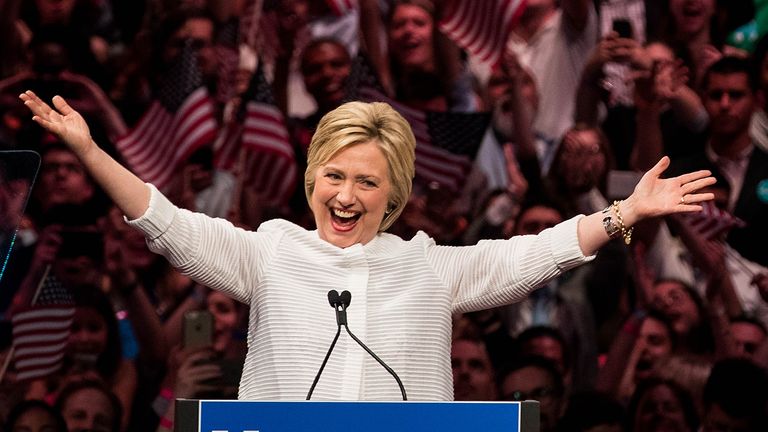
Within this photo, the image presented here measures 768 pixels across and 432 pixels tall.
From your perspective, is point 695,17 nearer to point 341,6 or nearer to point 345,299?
point 341,6

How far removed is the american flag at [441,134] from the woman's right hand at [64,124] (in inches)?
130

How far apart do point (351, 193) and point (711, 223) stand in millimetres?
3317

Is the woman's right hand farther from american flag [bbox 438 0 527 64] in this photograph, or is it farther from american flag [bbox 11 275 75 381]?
american flag [bbox 438 0 527 64]

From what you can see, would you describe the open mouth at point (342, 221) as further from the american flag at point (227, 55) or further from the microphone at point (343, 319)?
the american flag at point (227, 55)

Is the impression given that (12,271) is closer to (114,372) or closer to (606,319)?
(114,372)

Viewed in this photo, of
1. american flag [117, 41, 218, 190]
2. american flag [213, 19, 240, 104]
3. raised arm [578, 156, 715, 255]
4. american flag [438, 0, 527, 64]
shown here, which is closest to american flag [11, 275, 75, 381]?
american flag [117, 41, 218, 190]

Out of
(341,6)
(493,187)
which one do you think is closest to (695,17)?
(493,187)

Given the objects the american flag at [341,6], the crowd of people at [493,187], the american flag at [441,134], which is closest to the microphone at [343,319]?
the crowd of people at [493,187]

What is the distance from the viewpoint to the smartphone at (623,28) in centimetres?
546

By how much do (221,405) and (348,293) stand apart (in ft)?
1.07

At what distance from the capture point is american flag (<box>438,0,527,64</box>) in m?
5.66

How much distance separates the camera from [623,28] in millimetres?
5480

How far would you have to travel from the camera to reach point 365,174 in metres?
2.42

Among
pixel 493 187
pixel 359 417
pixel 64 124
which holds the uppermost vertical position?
pixel 493 187
